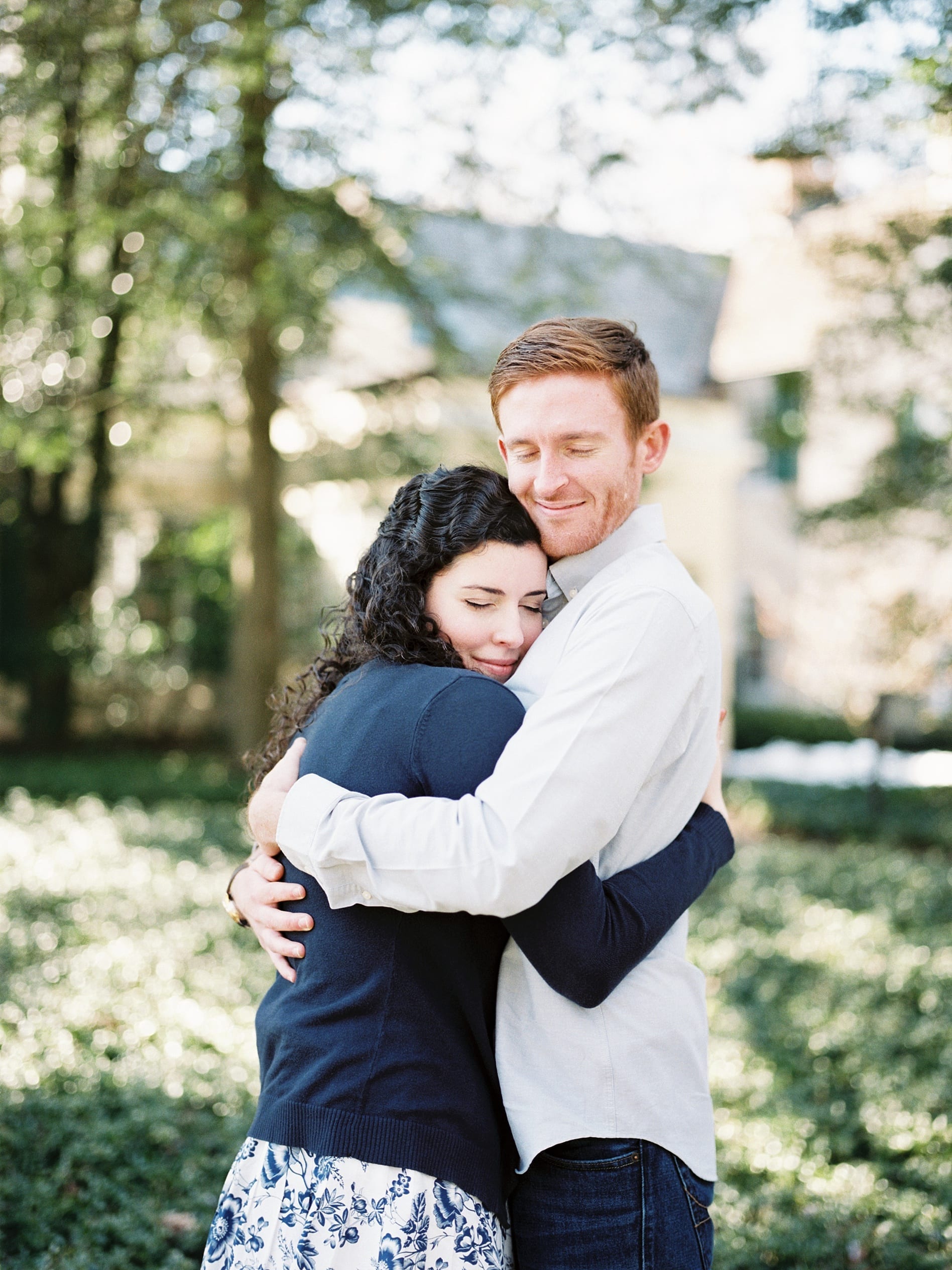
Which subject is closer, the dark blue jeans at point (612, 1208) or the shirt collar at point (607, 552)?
the dark blue jeans at point (612, 1208)

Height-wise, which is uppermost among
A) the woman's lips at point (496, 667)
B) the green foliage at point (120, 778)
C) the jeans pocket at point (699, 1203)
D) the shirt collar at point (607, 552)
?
the shirt collar at point (607, 552)

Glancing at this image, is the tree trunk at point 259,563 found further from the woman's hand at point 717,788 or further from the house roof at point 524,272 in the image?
the woman's hand at point 717,788

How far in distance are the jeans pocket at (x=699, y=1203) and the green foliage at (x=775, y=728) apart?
18318 millimetres

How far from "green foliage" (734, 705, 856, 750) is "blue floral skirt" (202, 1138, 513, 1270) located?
60.9 ft

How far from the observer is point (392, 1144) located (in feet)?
5.82

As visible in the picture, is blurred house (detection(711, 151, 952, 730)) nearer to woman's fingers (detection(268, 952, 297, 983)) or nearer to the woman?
the woman

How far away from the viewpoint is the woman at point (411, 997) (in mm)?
1773

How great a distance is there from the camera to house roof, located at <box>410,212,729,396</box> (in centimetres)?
968

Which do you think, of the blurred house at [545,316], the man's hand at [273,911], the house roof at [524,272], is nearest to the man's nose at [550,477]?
the man's hand at [273,911]

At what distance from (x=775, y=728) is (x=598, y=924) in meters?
Result: 19.1

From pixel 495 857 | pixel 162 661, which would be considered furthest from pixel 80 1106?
pixel 162 661

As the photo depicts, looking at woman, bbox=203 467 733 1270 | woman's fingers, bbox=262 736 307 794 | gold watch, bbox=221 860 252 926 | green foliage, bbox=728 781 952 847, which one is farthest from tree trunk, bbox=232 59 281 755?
woman, bbox=203 467 733 1270

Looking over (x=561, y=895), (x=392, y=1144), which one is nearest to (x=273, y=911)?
(x=392, y=1144)

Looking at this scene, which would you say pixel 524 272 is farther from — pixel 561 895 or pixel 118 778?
pixel 561 895
